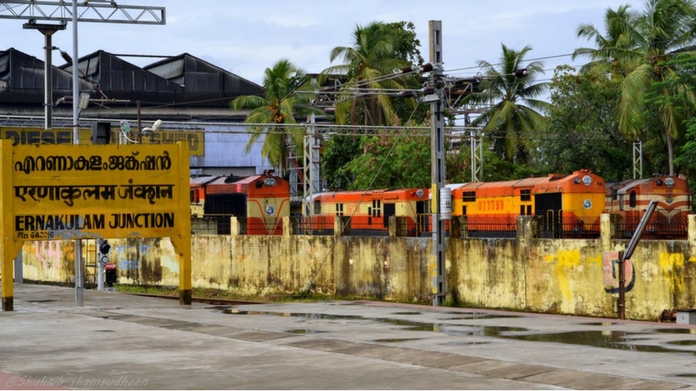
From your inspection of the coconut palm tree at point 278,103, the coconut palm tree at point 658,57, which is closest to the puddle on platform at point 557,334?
the coconut palm tree at point 658,57

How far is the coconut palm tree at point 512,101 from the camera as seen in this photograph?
6238cm

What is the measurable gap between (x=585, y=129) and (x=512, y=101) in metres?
8.73

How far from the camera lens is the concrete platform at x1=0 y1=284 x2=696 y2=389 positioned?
14.0 meters

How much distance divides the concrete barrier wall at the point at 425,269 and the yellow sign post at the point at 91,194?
958 centimetres

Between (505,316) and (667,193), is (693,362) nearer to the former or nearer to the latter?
(505,316)

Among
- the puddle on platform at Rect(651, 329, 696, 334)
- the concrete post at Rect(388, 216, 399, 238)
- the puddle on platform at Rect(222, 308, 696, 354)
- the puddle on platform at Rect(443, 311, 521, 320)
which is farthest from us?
the concrete post at Rect(388, 216, 399, 238)

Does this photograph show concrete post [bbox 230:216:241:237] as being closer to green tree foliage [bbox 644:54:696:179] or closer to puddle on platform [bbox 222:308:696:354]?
green tree foliage [bbox 644:54:696:179]

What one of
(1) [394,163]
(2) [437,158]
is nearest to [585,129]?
(1) [394,163]

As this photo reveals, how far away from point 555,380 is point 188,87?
2749 inches

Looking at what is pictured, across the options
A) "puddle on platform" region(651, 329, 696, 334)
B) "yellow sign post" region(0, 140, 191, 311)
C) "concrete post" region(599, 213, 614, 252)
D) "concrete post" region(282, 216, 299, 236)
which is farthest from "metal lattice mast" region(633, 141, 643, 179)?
"puddle on platform" region(651, 329, 696, 334)

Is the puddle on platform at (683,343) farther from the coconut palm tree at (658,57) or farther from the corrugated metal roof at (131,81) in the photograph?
the corrugated metal roof at (131,81)

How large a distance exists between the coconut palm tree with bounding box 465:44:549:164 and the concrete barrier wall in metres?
23.3

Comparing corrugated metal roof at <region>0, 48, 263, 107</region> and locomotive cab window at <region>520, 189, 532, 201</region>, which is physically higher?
corrugated metal roof at <region>0, 48, 263, 107</region>

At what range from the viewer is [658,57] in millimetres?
50594
